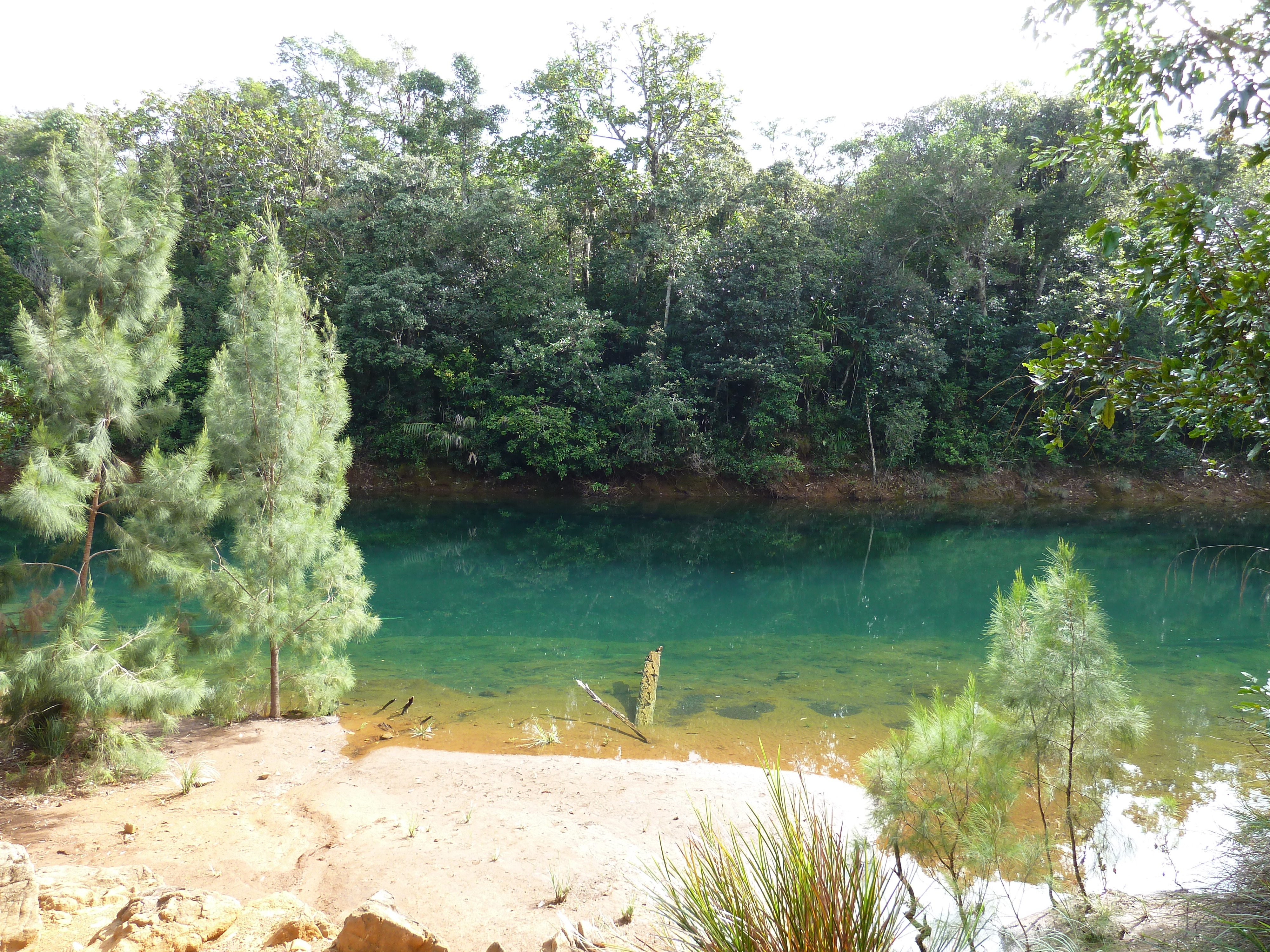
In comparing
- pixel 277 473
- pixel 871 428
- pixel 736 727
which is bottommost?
pixel 736 727

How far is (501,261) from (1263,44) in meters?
21.6

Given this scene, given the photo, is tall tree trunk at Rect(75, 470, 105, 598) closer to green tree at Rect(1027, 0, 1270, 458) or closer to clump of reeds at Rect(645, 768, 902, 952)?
clump of reeds at Rect(645, 768, 902, 952)

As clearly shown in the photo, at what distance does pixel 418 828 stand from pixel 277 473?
3478mm

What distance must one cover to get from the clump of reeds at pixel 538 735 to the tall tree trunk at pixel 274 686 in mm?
2496

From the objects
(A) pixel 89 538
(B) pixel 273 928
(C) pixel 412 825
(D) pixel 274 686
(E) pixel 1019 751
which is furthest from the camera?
(D) pixel 274 686

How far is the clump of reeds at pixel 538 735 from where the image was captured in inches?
266

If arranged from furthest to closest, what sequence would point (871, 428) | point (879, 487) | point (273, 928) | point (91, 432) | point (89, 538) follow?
point (879, 487) → point (871, 428) → point (89, 538) → point (91, 432) → point (273, 928)

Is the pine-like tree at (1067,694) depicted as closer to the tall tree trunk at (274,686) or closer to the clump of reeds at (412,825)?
the clump of reeds at (412,825)

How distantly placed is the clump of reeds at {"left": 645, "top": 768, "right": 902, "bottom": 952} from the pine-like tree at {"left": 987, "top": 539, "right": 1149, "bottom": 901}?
2.03m

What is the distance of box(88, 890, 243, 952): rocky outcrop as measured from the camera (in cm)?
271

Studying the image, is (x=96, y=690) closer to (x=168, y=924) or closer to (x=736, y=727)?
(x=168, y=924)

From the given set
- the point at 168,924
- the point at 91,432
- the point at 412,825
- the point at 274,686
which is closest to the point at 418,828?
the point at 412,825

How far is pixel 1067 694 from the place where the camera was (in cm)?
370

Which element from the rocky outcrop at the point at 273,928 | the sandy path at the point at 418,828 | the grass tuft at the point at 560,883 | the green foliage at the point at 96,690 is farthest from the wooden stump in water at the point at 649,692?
the rocky outcrop at the point at 273,928
